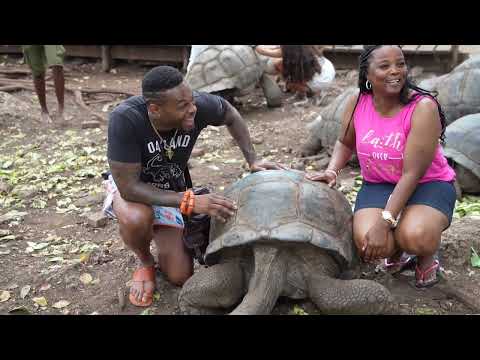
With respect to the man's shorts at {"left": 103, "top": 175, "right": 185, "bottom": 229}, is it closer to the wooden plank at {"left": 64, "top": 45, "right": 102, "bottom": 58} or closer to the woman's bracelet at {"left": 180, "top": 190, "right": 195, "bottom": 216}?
the woman's bracelet at {"left": 180, "top": 190, "right": 195, "bottom": 216}

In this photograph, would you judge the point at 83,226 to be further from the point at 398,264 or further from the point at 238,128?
the point at 398,264

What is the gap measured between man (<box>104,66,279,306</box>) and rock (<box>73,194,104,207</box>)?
1600 mm

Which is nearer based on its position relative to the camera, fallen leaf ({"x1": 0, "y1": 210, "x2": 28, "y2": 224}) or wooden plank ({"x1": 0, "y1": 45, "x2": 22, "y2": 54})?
fallen leaf ({"x1": 0, "y1": 210, "x2": 28, "y2": 224})

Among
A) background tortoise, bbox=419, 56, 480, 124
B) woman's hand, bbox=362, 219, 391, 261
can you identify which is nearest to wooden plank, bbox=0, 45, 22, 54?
background tortoise, bbox=419, 56, 480, 124

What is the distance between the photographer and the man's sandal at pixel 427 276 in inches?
120

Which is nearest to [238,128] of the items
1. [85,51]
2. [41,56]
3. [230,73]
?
[230,73]

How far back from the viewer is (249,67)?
7734 mm

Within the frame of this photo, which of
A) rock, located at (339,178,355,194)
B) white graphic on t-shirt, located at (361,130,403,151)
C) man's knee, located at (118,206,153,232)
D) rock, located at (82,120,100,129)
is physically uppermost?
white graphic on t-shirt, located at (361,130,403,151)

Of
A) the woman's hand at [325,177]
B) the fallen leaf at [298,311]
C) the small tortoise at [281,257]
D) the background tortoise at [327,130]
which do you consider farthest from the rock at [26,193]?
the fallen leaf at [298,311]

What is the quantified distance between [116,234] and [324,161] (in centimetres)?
254

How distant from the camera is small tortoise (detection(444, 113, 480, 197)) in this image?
447cm

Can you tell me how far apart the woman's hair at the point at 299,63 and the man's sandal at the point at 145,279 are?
17.6 ft

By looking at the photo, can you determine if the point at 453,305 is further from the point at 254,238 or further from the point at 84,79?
the point at 84,79

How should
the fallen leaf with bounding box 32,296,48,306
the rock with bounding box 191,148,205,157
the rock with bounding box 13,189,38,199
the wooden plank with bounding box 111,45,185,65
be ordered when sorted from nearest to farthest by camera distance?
1. the fallen leaf with bounding box 32,296,48,306
2. the rock with bounding box 13,189,38,199
3. the rock with bounding box 191,148,205,157
4. the wooden plank with bounding box 111,45,185,65
